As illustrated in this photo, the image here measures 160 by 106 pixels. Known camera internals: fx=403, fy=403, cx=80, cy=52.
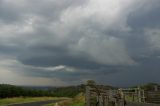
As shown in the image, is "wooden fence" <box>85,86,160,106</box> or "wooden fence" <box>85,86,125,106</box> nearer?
"wooden fence" <box>85,86,125,106</box>

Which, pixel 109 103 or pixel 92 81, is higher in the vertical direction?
pixel 92 81

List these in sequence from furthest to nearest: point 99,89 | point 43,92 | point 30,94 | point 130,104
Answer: point 43,92 → point 30,94 → point 99,89 → point 130,104

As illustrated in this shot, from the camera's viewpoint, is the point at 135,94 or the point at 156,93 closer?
the point at 135,94

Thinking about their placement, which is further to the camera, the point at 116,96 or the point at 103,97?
the point at 103,97

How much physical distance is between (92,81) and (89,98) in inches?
76.7

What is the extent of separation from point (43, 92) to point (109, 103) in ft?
367

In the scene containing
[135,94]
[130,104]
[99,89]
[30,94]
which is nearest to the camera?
[130,104]

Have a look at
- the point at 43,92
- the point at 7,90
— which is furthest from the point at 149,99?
the point at 43,92

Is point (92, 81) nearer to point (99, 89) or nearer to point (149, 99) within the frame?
point (99, 89)

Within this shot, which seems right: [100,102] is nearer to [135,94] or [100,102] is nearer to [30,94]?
[135,94]

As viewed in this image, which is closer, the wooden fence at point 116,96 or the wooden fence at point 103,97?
the wooden fence at point 103,97

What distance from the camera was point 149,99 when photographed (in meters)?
28.5

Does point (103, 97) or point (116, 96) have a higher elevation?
point (103, 97)

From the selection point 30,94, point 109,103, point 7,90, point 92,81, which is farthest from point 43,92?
point 109,103
